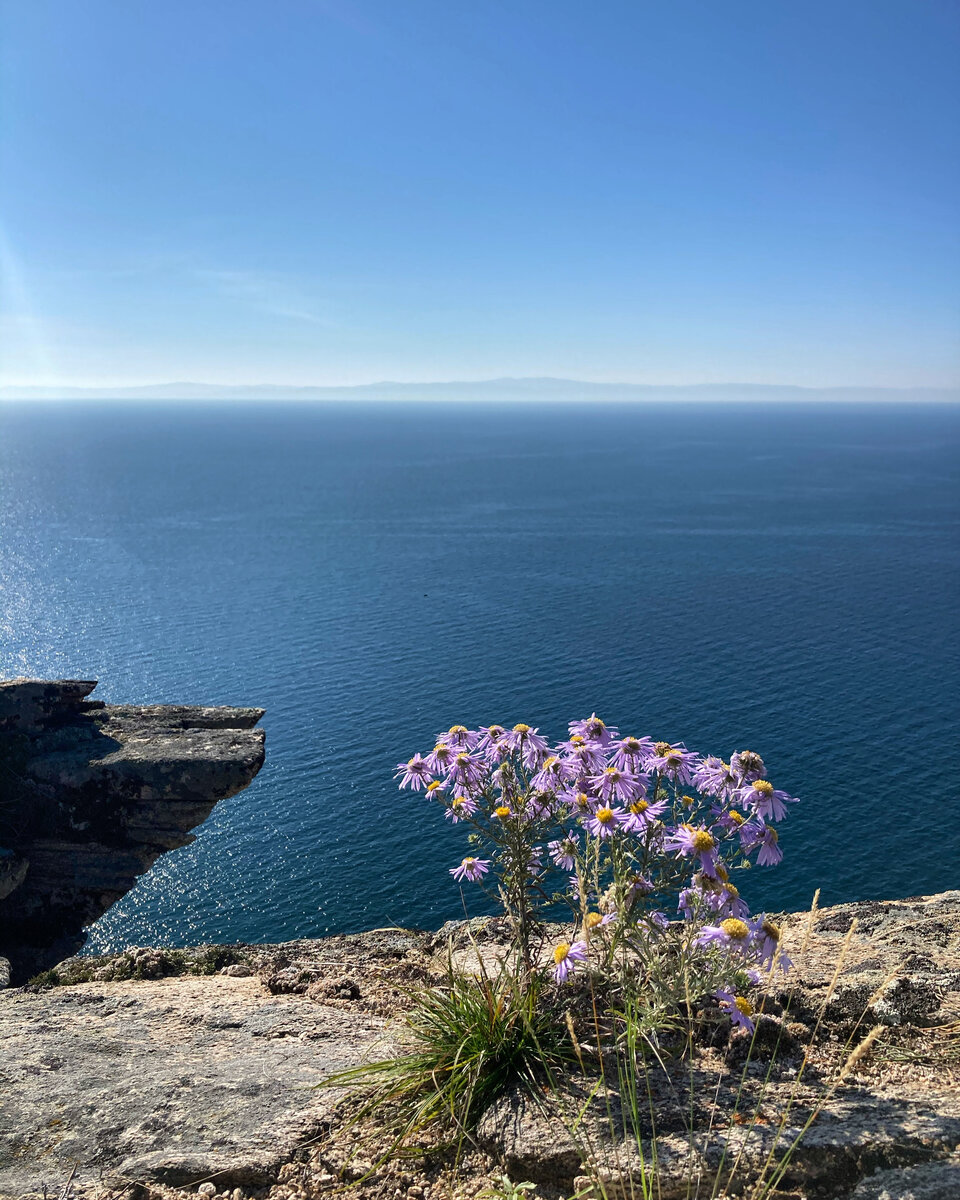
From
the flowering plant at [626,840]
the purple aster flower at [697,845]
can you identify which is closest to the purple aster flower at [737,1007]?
the flowering plant at [626,840]

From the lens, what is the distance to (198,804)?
32375mm

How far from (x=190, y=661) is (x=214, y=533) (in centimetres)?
6592

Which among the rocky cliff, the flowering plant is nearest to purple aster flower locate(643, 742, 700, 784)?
the flowering plant

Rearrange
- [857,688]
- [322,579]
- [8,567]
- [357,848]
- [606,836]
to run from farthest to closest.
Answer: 1. [8,567]
2. [322,579]
3. [857,688]
4. [357,848]
5. [606,836]

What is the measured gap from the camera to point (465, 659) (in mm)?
70688

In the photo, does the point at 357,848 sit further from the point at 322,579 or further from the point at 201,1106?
the point at 322,579

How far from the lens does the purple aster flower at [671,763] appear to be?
9.04 m

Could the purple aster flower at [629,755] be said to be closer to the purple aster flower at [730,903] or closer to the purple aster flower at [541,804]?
the purple aster flower at [541,804]

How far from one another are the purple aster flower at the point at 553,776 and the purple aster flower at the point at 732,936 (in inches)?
89.1

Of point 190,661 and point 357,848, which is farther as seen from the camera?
point 190,661

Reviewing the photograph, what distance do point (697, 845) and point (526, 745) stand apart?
2.62 metres

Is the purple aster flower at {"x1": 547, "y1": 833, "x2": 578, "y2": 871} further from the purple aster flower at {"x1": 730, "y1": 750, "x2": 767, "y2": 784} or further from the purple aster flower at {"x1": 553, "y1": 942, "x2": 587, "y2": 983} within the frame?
the purple aster flower at {"x1": 730, "y1": 750, "x2": 767, "y2": 784}

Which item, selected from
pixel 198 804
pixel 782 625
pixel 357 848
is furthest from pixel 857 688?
pixel 198 804

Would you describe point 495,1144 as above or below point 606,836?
below
